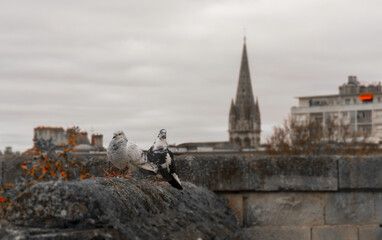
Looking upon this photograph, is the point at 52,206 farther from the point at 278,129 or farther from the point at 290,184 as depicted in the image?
the point at 278,129

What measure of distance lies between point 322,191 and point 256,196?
80 cm

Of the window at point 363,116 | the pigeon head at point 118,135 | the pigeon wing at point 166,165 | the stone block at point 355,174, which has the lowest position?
the stone block at point 355,174

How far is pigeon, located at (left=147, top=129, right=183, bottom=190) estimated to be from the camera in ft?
16.1

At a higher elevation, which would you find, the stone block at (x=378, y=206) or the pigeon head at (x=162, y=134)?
the pigeon head at (x=162, y=134)

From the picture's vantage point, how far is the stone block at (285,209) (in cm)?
795

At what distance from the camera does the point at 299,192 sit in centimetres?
800

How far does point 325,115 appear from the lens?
123 meters

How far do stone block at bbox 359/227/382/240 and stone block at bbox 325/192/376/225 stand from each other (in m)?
0.10

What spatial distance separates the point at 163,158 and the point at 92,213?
210 centimetres

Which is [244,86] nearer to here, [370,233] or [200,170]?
[370,233]

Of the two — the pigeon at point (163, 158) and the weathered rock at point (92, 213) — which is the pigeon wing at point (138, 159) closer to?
the pigeon at point (163, 158)

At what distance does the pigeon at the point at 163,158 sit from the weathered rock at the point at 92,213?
618 millimetres

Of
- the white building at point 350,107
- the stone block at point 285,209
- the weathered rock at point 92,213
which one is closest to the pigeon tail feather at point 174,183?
the weathered rock at point 92,213

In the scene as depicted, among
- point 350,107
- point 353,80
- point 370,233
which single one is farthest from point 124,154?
point 353,80
